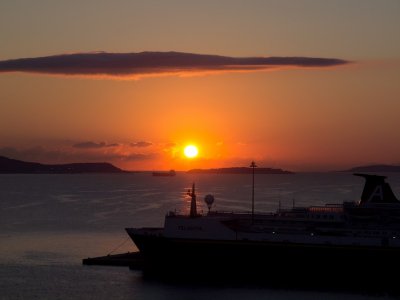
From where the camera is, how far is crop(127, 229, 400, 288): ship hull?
48.1 m

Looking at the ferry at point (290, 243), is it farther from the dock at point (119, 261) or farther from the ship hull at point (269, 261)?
the dock at point (119, 261)

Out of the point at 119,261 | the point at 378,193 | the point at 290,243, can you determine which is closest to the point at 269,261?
the point at 290,243

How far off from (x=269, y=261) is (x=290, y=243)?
1751 millimetres

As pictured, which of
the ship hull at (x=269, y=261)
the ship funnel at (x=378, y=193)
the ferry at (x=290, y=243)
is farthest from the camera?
the ship funnel at (x=378, y=193)

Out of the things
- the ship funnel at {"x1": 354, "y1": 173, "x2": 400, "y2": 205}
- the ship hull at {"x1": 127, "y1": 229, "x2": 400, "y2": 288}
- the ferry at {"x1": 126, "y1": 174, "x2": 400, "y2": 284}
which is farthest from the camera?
the ship funnel at {"x1": 354, "y1": 173, "x2": 400, "y2": 205}

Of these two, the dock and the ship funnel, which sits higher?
the ship funnel

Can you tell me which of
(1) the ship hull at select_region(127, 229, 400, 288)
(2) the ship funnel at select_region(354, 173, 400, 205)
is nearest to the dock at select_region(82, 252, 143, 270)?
(1) the ship hull at select_region(127, 229, 400, 288)

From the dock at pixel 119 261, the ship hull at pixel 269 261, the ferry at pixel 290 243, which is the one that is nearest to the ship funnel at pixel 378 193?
the ferry at pixel 290 243

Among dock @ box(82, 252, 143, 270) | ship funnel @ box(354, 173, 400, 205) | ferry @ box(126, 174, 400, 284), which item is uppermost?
ship funnel @ box(354, 173, 400, 205)

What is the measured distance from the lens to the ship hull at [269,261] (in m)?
48.1

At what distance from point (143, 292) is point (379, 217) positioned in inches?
657

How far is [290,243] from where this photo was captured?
4950cm

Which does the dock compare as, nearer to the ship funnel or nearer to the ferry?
the ferry

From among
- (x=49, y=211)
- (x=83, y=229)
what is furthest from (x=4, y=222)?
(x=49, y=211)
